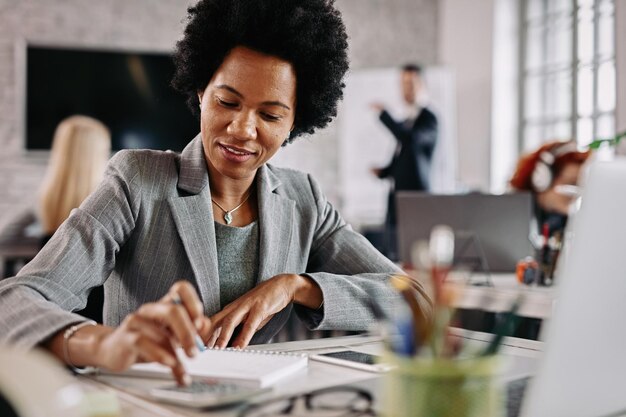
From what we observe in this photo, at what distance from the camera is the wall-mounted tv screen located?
504 cm

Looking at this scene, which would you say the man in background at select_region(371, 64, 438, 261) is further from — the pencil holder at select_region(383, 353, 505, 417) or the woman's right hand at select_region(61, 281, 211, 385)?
the pencil holder at select_region(383, 353, 505, 417)

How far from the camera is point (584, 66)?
16.9ft

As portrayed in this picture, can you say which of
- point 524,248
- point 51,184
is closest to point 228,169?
point 524,248

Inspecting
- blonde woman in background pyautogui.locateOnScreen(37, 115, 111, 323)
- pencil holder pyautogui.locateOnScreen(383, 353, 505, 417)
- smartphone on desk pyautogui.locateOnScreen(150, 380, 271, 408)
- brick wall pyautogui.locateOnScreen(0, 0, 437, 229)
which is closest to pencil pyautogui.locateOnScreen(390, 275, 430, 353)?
pencil holder pyautogui.locateOnScreen(383, 353, 505, 417)

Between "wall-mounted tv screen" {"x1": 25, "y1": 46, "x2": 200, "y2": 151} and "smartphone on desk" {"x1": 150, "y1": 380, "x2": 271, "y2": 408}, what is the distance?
4335 mm

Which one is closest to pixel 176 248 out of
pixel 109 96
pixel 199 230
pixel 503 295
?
pixel 199 230

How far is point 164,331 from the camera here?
2.74 feet

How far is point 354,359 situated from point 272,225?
444 millimetres

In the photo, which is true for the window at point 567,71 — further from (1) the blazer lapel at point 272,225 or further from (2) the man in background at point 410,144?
(1) the blazer lapel at point 272,225

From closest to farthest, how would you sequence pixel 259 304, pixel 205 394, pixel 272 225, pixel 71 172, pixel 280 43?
pixel 205 394
pixel 259 304
pixel 280 43
pixel 272 225
pixel 71 172

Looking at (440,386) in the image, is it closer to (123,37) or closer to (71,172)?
(71,172)

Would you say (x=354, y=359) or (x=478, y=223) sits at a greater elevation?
(x=478, y=223)

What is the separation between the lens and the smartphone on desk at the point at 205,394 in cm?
80

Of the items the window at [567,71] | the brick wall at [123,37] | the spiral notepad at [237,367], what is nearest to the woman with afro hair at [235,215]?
the spiral notepad at [237,367]
